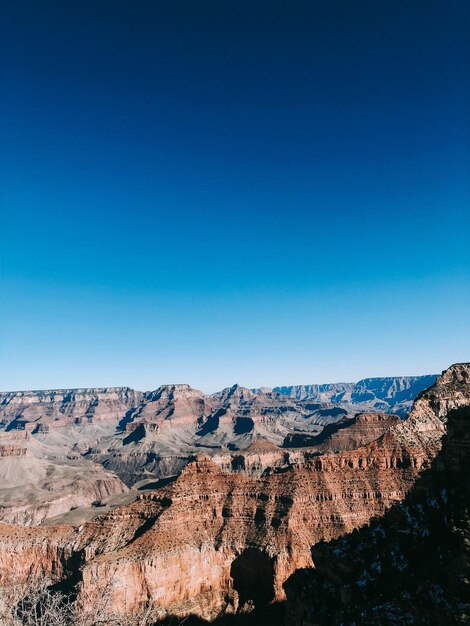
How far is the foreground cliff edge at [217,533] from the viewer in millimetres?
53094

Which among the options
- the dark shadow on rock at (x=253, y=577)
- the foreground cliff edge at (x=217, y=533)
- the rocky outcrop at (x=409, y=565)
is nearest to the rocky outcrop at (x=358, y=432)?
the foreground cliff edge at (x=217, y=533)

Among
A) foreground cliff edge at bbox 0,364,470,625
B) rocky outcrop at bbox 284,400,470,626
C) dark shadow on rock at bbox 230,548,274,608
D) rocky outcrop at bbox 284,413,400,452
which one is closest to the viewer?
rocky outcrop at bbox 284,400,470,626

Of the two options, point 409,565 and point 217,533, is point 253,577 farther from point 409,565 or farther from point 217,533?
point 409,565

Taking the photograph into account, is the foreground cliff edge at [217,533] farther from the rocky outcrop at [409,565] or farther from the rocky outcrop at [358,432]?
the rocky outcrop at [358,432]

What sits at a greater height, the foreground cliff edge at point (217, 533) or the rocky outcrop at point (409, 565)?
the rocky outcrop at point (409, 565)

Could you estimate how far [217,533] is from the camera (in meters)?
61.8

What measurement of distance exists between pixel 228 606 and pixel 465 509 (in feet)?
139

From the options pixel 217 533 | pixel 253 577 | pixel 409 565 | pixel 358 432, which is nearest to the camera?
pixel 409 565

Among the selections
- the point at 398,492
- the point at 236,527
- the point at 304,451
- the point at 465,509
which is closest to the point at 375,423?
the point at 304,451

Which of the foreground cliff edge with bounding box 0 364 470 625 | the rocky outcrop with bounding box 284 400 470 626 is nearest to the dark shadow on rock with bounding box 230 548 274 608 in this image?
the foreground cliff edge with bounding box 0 364 470 625

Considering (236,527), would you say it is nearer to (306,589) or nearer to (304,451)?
(306,589)

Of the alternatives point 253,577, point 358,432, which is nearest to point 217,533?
point 253,577

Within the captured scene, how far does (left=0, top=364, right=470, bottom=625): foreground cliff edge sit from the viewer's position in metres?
53.1

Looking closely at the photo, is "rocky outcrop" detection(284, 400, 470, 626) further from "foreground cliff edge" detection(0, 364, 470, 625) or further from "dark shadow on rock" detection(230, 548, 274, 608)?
"dark shadow on rock" detection(230, 548, 274, 608)
